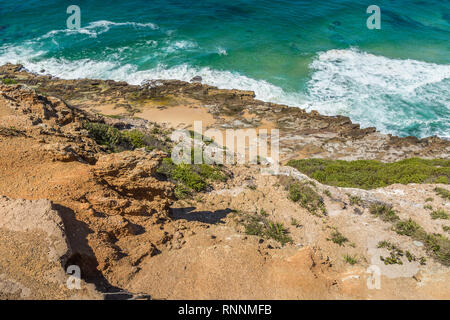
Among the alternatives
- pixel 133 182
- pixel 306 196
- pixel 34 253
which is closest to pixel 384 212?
pixel 306 196

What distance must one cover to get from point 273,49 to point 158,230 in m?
31.9

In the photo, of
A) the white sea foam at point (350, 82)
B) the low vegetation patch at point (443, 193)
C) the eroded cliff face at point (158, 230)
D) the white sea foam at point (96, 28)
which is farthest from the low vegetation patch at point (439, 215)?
the white sea foam at point (96, 28)

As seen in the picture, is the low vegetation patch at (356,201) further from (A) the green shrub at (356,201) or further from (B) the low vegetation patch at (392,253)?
(B) the low vegetation patch at (392,253)

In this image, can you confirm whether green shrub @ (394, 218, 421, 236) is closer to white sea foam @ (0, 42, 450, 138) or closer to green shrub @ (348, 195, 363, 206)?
green shrub @ (348, 195, 363, 206)

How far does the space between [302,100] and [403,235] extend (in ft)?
65.4

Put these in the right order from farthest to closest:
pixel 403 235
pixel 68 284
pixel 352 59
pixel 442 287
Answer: pixel 352 59 < pixel 403 235 < pixel 442 287 < pixel 68 284

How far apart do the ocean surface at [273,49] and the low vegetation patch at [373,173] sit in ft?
30.8

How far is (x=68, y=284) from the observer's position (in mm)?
4582

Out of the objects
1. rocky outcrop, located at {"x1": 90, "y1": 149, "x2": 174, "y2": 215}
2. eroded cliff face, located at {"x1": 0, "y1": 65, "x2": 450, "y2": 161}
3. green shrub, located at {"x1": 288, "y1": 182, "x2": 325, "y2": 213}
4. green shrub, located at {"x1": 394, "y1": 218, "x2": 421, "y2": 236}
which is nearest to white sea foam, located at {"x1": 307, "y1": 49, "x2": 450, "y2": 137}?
eroded cliff face, located at {"x1": 0, "y1": 65, "x2": 450, "y2": 161}

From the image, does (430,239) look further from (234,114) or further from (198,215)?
(234,114)

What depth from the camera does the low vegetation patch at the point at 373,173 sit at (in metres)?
13.3

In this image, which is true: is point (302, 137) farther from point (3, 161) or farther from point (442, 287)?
point (3, 161)

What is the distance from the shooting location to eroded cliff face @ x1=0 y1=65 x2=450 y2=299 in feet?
17.3

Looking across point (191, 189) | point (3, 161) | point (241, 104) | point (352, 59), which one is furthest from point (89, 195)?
point (352, 59)
